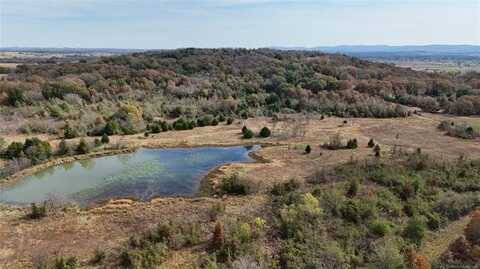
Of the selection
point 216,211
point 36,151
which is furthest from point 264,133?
point 216,211

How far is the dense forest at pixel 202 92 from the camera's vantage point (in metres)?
Answer: 37.3

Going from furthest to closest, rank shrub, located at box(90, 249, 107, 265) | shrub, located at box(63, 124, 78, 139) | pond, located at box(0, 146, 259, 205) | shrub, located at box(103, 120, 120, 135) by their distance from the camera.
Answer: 1. shrub, located at box(103, 120, 120, 135)
2. shrub, located at box(63, 124, 78, 139)
3. pond, located at box(0, 146, 259, 205)
4. shrub, located at box(90, 249, 107, 265)

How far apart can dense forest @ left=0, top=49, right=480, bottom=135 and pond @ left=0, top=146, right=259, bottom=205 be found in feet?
26.9

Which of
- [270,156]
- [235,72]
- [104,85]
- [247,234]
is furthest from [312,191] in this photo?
[235,72]

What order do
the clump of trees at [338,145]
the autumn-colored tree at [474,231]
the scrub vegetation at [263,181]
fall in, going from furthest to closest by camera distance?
1. the clump of trees at [338,145]
2. the autumn-colored tree at [474,231]
3. the scrub vegetation at [263,181]

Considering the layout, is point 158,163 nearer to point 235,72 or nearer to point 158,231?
point 158,231

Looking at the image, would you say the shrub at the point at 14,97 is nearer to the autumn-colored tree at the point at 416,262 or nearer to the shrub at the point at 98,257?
the shrub at the point at 98,257

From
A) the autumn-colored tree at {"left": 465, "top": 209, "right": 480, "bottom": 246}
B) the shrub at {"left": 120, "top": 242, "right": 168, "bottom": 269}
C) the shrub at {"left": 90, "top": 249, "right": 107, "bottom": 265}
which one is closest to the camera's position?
the shrub at {"left": 120, "top": 242, "right": 168, "bottom": 269}

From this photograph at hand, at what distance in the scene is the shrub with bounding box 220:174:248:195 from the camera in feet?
61.8

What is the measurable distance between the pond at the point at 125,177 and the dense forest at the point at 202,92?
8.21 meters

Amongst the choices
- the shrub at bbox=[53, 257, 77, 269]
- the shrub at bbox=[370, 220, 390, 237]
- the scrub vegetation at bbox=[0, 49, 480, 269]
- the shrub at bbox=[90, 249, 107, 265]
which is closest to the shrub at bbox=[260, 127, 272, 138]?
the scrub vegetation at bbox=[0, 49, 480, 269]

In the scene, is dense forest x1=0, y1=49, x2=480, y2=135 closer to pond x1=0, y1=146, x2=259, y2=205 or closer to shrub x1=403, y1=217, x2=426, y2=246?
pond x1=0, y1=146, x2=259, y2=205

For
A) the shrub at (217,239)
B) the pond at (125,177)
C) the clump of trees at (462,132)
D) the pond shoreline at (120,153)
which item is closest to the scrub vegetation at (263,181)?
the shrub at (217,239)

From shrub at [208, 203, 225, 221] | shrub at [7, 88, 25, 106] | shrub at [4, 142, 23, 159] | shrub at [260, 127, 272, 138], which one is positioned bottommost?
shrub at [260, 127, 272, 138]
